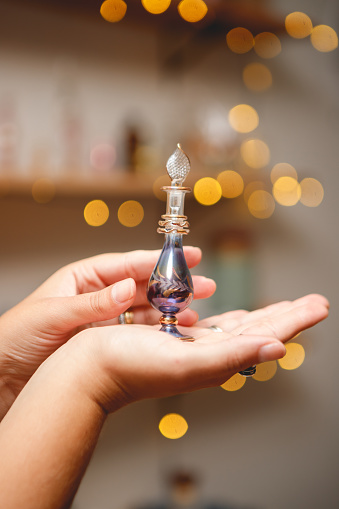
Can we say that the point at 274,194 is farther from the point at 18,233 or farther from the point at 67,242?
the point at 18,233

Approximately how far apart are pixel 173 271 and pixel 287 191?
3.62ft

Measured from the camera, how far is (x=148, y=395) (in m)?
0.58

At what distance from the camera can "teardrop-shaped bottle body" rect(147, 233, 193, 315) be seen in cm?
71

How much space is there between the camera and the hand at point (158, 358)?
0.53 meters

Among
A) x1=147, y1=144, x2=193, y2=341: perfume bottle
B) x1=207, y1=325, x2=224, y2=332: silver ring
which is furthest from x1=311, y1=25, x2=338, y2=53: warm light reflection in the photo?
x1=207, y1=325, x2=224, y2=332: silver ring

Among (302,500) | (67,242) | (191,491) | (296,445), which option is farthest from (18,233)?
(302,500)

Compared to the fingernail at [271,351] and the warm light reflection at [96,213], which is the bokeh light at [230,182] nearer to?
the warm light reflection at [96,213]

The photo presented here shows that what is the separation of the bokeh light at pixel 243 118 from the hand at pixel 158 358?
1.17m

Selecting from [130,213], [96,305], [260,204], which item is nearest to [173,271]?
[96,305]

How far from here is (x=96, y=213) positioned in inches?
55.7

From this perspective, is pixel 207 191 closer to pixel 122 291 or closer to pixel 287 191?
pixel 287 191

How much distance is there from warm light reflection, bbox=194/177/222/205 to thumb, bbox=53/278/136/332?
0.81m

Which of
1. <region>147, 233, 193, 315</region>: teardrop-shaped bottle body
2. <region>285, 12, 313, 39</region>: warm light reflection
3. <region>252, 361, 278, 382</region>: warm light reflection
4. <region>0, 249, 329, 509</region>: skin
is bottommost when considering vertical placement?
<region>252, 361, 278, 382</region>: warm light reflection

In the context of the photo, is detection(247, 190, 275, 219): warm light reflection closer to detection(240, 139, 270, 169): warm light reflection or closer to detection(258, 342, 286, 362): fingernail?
detection(240, 139, 270, 169): warm light reflection
